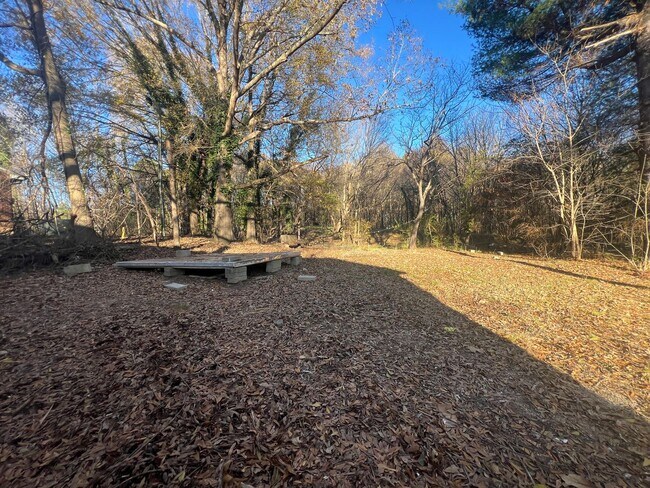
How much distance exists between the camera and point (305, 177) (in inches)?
457

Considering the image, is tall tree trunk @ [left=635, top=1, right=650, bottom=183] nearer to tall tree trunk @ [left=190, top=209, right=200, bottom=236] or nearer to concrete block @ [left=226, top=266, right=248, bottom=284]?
concrete block @ [left=226, top=266, right=248, bottom=284]

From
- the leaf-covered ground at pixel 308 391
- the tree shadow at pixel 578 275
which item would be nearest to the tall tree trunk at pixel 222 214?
the leaf-covered ground at pixel 308 391

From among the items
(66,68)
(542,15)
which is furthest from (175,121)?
(542,15)

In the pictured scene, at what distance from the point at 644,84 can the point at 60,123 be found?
14443mm

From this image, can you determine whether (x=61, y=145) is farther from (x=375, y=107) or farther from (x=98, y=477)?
(x=375, y=107)

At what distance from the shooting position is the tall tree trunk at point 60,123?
261 inches

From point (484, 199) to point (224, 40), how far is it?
11.1 metres

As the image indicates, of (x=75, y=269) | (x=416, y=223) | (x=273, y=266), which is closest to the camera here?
(x=75, y=269)

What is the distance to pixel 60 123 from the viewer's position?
22.0 feet

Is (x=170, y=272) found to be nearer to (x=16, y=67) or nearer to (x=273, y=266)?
(x=273, y=266)

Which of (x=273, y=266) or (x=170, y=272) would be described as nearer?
(x=170, y=272)

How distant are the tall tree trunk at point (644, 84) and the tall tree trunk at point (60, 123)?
13290 mm

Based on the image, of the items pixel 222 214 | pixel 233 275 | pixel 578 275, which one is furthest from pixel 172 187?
pixel 578 275

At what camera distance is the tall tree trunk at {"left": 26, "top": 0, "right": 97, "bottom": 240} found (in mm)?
6621
